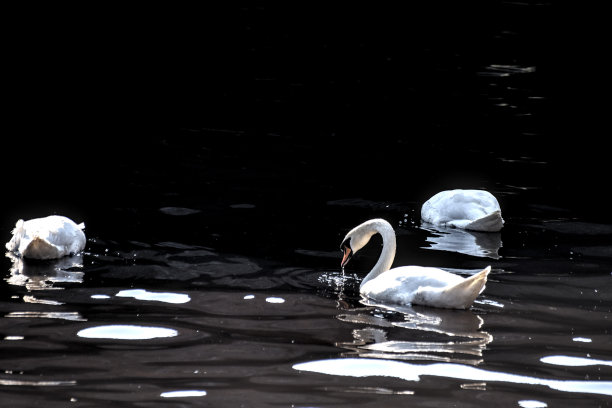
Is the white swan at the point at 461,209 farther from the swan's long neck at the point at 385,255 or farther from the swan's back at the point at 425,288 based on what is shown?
the swan's back at the point at 425,288

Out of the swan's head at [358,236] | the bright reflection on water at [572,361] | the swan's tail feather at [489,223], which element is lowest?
the bright reflection on water at [572,361]

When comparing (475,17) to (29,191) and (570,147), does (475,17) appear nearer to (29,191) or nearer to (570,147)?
(570,147)

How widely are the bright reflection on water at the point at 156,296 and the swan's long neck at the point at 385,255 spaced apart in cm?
184

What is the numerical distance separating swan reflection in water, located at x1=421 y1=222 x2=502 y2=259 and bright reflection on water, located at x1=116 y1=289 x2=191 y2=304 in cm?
372

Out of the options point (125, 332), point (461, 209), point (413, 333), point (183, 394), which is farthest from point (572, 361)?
point (461, 209)

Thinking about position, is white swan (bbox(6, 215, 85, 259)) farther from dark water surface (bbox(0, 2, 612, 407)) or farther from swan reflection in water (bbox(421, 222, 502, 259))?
swan reflection in water (bbox(421, 222, 502, 259))

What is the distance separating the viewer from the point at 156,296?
421 inches

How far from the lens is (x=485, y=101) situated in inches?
935

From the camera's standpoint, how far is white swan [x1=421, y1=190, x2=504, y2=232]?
14.4 meters

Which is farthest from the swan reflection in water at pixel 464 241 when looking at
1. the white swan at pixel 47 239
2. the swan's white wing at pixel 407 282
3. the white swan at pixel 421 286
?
the white swan at pixel 47 239

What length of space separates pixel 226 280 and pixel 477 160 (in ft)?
26.2

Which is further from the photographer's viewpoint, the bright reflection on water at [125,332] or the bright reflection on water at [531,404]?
the bright reflection on water at [125,332]

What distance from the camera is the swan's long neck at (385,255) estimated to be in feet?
37.3

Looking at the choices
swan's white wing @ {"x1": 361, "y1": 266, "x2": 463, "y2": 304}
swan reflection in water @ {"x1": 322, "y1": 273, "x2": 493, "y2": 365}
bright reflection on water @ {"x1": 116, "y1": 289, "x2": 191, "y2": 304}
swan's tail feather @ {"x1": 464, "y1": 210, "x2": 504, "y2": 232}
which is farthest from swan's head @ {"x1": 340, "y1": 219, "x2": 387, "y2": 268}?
swan's tail feather @ {"x1": 464, "y1": 210, "x2": 504, "y2": 232}
